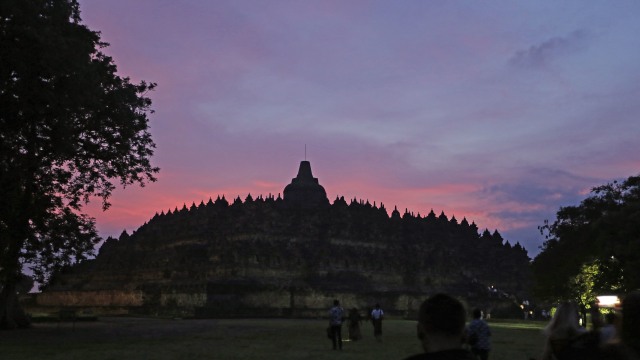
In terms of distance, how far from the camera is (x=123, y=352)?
1753 centimetres

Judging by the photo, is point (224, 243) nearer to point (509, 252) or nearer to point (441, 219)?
point (441, 219)

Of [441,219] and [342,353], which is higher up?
[441,219]

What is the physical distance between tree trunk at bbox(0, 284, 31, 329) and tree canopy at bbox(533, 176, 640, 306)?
29.8 m

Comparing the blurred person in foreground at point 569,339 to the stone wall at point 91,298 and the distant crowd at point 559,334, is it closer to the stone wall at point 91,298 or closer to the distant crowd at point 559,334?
the distant crowd at point 559,334

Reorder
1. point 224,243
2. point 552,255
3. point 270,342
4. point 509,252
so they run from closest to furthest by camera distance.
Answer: point 270,342, point 552,255, point 224,243, point 509,252

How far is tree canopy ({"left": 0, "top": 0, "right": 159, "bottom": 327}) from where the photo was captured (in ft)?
66.5

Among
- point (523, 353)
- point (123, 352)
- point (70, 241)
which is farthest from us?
point (70, 241)

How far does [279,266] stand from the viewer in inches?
2071

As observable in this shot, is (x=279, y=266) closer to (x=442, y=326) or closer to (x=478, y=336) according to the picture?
(x=478, y=336)

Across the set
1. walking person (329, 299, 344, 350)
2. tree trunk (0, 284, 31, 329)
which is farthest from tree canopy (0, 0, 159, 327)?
walking person (329, 299, 344, 350)

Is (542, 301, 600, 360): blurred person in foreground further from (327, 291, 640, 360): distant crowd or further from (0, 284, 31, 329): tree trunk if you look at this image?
(0, 284, 31, 329): tree trunk

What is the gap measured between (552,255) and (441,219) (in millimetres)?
43287

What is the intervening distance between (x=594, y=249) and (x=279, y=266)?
25.0m

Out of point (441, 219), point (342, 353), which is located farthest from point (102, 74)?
point (441, 219)
